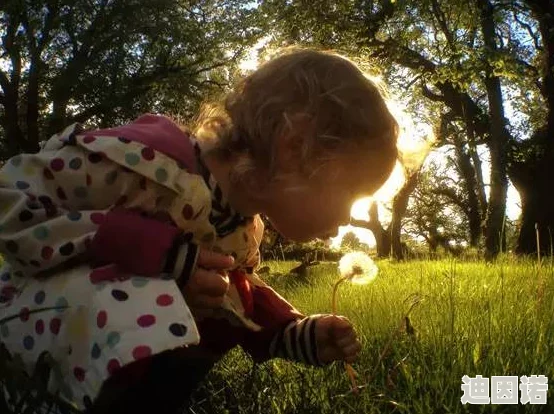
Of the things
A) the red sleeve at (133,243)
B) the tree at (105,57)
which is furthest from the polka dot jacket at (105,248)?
the tree at (105,57)

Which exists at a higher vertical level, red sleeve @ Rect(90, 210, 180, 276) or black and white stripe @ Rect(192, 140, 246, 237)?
black and white stripe @ Rect(192, 140, 246, 237)

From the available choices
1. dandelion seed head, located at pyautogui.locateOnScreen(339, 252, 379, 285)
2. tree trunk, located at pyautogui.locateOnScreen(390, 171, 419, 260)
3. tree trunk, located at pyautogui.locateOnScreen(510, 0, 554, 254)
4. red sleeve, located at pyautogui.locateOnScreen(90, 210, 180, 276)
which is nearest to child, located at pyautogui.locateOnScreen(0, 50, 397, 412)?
red sleeve, located at pyautogui.locateOnScreen(90, 210, 180, 276)

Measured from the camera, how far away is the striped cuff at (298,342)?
1.93 metres

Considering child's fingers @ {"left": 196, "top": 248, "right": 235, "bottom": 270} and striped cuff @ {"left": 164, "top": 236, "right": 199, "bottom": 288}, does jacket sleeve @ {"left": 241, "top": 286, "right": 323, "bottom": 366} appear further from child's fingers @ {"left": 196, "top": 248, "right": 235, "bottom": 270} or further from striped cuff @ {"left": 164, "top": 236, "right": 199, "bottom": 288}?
striped cuff @ {"left": 164, "top": 236, "right": 199, "bottom": 288}

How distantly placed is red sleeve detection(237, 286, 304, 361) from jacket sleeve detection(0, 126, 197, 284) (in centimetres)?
67

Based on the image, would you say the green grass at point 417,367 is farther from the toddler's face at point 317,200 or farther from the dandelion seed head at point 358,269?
the toddler's face at point 317,200

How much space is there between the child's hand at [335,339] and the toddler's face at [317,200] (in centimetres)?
27

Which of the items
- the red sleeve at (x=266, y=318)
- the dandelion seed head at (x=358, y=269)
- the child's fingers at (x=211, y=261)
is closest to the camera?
the child's fingers at (x=211, y=261)

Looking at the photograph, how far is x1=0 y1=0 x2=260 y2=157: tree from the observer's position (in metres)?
18.8

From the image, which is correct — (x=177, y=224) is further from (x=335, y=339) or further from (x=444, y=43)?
(x=444, y=43)

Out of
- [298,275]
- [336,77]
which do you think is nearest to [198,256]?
[336,77]

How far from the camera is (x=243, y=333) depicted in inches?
81.1

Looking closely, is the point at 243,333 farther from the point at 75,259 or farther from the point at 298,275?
the point at 298,275

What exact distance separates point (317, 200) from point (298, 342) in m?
0.47
